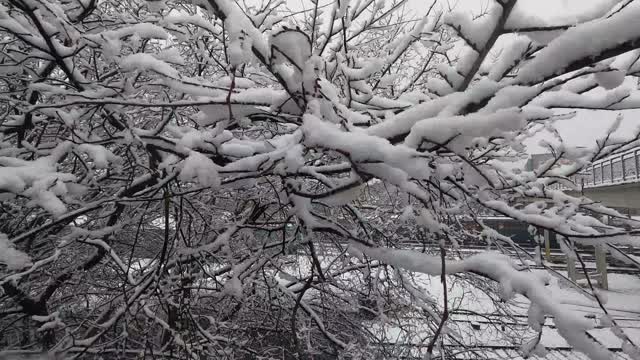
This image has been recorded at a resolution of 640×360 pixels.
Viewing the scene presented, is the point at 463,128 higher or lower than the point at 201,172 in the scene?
higher

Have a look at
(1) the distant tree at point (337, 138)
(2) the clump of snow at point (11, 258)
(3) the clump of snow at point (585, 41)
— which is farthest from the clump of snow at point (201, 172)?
(2) the clump of snow at point (11, 258)

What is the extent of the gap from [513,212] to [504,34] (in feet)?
2.56

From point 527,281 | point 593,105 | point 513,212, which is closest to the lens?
point 527,281

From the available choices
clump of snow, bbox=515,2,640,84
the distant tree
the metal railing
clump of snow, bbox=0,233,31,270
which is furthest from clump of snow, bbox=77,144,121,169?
the metal railing

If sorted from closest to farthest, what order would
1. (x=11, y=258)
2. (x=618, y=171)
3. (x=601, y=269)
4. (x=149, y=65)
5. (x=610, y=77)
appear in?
(x=610, y=77)
(x=149, y=65)
(x=11, y=258)
(x=618, y=171)
(x=601, y=269)

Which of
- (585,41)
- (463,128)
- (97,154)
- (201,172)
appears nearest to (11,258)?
(97,154)

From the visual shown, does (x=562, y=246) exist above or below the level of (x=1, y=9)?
below

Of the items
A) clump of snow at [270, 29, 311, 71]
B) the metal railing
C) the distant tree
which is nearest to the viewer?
the distant tree

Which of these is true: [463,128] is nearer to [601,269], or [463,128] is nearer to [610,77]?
[610,77]

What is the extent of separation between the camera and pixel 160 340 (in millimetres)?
3393

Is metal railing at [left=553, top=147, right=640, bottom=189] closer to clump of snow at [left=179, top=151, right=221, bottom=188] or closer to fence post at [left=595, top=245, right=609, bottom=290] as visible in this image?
fence post at [left=595, top=245, right=609, bottom=290]

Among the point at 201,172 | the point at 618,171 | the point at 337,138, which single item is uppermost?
the point at 618,171

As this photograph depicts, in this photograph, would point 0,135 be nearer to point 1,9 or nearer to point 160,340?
point 1,9

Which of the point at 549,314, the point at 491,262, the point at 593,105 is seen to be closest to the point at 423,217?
the point at 491,262
